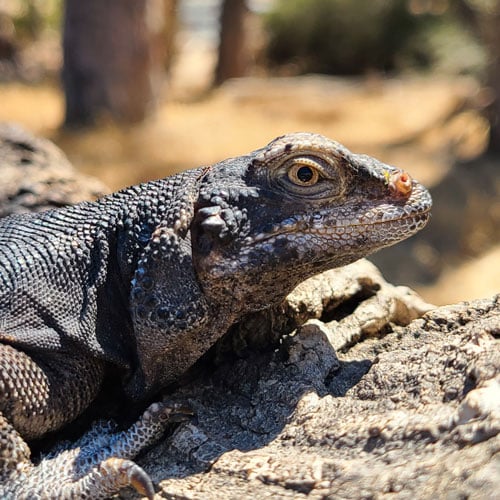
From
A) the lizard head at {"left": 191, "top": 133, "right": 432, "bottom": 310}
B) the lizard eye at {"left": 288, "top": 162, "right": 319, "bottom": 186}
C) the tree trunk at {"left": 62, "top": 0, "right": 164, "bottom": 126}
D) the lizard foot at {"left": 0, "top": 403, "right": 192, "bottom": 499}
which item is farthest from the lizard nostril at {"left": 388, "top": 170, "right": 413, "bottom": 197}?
the tree trunk at {"left": 62, "top": 0, "right": 164, "bottom": 126}

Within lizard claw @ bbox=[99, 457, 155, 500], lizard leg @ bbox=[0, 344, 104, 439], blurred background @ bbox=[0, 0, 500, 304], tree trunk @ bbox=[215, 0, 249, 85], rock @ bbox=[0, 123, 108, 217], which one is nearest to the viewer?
lizard claw @ bbox=[99, 457, 155, 500]

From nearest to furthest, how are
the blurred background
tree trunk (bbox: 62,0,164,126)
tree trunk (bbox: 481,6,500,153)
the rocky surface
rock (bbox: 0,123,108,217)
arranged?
1. the rocky surface
2. rock (bbox: 0,123,108,217)
3. the blurred background
4. tree trunk (bbox: 62,0,164,126)
5. tree trunk (bbox: 481,6,500,153)

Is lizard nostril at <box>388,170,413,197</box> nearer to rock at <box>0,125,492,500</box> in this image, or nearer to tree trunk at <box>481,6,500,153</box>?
rock at <box>0,125,492,500</box>

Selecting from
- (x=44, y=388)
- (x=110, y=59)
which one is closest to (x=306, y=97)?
(x=110, y=59)

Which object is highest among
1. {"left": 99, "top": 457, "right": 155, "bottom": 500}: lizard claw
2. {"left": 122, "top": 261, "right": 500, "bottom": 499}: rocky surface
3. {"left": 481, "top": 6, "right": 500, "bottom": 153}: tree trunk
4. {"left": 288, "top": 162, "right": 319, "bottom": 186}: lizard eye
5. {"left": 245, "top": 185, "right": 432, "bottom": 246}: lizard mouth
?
{"left": 481, "top": 6, "right": 500, "bottom": 153}: tree trunk

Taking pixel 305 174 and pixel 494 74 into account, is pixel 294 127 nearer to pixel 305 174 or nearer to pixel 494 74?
pixel 494 74

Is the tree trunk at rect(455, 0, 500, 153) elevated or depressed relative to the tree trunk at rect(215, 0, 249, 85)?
depressed

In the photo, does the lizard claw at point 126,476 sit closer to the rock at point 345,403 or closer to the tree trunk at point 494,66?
the rock at point 345,403
